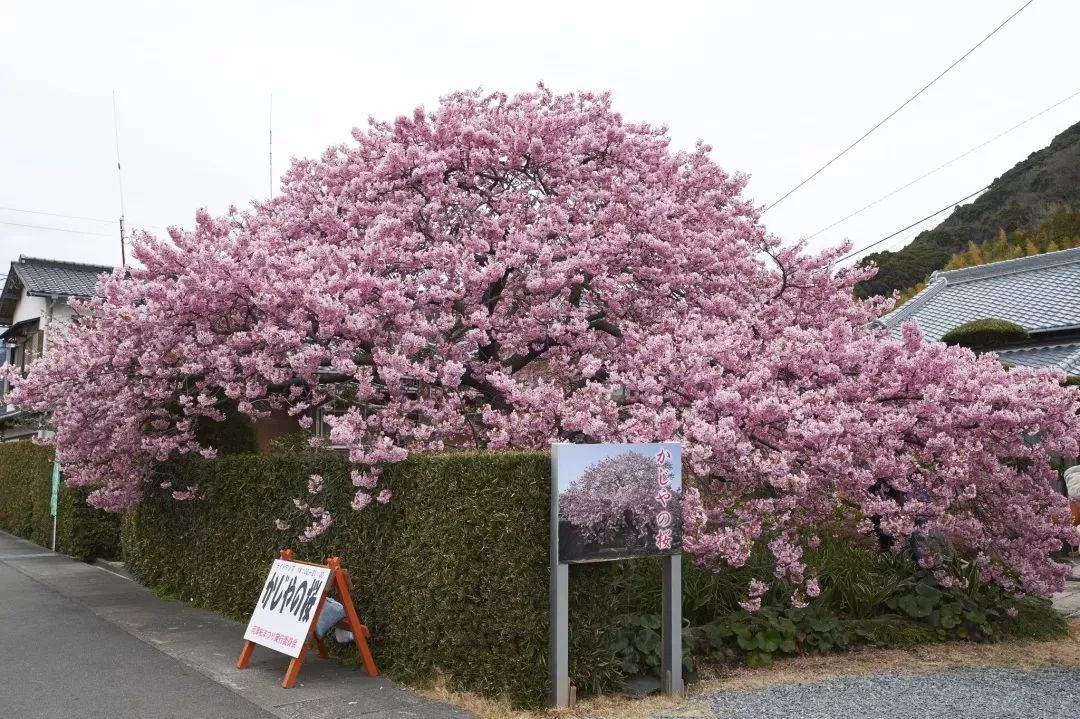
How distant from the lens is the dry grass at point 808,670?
623cm

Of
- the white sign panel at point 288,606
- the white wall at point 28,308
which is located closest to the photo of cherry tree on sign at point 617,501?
the white sign panel at point 288,606

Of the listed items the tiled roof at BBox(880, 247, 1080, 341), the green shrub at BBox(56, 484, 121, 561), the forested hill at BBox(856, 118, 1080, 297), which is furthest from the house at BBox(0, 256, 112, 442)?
the forested hill at BBox(856, 118, 1080, 297)

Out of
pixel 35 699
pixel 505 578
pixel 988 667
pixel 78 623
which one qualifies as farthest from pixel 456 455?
pixel 78 623

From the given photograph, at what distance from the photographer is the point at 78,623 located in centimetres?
1012

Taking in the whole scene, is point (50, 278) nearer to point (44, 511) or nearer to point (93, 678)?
point (44, 511)

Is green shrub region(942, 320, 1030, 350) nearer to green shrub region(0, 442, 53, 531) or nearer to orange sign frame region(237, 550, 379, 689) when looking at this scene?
orange sign frame region(237, 550, 379, 689)

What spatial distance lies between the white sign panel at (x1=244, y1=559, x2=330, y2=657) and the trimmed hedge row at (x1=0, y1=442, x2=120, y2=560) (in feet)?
37.3

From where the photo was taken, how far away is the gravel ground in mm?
6109

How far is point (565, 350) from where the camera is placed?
10102 mm

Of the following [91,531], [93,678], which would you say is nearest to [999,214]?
[91,531]

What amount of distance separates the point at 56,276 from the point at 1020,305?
1088 inches

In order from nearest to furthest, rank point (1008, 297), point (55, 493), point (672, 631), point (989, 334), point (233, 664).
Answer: point (672, 631), point (233, 664), point (989, 334), point (55, 493), point (1008, 297)

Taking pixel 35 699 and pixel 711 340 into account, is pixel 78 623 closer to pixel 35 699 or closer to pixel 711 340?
pixel 35 699

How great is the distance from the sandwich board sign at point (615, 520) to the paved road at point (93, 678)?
219 centimetres
